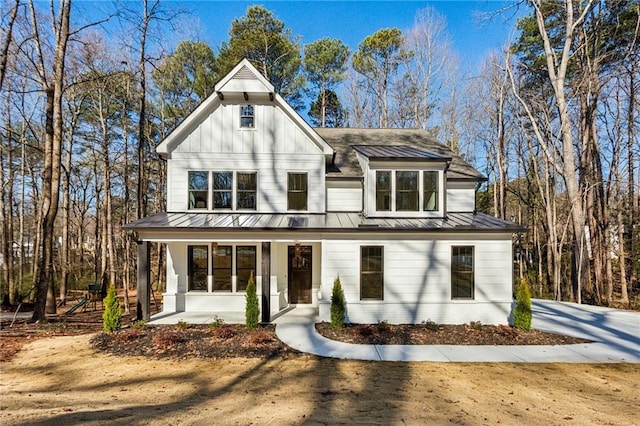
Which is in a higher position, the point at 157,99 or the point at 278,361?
A: the point at 157,99

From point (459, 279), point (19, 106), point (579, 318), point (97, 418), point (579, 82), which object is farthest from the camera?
point (19, 106)

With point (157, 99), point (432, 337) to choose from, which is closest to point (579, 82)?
point (432, 337)

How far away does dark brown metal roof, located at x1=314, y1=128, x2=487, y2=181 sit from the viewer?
12.3 metres

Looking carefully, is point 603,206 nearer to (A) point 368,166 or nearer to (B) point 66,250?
(A) point 368,166

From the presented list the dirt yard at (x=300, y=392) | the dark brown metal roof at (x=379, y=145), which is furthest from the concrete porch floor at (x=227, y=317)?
the dark brown metal roof at (x=379, y=145)

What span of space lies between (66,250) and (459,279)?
71.7 ft

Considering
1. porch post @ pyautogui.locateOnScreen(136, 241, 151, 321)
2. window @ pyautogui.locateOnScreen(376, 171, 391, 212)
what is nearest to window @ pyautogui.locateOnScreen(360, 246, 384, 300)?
window @ pyautogui.locateOnScreen(376, 171, 391, 212)

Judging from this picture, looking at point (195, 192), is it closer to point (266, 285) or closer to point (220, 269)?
point (220, 269)

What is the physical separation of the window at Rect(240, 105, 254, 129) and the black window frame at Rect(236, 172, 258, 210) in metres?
1.91

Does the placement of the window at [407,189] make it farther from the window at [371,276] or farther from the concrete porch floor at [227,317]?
the concrete porch floor at [227,317]

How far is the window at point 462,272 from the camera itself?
10070 millimetres

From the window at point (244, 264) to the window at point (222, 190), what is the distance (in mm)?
1769

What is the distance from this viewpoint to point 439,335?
29.5ft

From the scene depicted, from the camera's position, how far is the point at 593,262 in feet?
57.2
